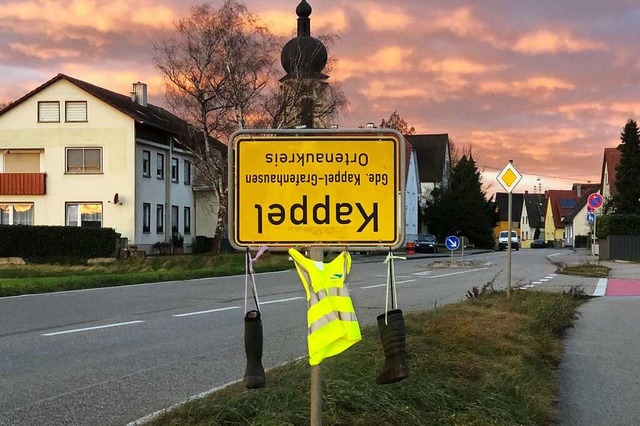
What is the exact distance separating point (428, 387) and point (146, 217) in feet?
125

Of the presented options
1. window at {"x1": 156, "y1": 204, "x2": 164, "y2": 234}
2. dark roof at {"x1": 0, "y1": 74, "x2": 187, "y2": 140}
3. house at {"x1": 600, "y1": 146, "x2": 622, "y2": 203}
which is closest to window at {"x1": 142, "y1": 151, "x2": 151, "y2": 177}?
dark roof at {"x1": 0, "y1": 74, "x2": 187, "y2": 140}

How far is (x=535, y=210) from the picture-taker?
145 meters

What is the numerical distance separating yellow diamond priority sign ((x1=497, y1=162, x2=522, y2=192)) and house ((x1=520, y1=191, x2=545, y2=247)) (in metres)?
122

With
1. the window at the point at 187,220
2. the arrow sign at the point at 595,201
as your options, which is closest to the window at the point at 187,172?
the window at the point at 187,220

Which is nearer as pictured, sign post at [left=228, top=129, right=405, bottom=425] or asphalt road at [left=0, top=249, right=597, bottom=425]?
sign post at [left=228, top=129, right=405, bottom=425]

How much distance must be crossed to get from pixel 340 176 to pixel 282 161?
0.30 metres

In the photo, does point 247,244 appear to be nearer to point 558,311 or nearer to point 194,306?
point 558,311

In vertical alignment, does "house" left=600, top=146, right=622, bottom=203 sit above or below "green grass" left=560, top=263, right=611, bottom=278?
above

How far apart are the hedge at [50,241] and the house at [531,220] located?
10725 centimetres

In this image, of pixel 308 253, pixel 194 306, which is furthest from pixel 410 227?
pixel 308 253

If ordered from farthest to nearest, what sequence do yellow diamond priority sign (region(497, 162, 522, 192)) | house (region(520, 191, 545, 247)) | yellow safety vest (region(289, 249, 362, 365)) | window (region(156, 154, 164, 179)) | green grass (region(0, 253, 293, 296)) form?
1. house (region(520, 191, 545, 247))
2. window (region(156, 154, 164, 179))
3. green grass (region(0, 253, 293, 296))
4. yellow diamond priority sign (region(497, 162, 522, 192))
5. yellow safety vest (region(289, 249, 362, 365))

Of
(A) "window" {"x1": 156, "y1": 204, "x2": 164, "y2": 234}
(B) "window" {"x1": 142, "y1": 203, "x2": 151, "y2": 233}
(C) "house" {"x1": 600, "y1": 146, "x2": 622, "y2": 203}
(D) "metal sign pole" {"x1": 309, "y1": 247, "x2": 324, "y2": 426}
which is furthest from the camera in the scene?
(C) "house" {"x1": 600, "y1": 146, "x2": 622, "y2": 203}

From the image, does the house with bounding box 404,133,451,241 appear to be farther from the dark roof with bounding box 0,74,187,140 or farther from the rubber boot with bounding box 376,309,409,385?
the rubber boot with bounding box 376,309,409,385

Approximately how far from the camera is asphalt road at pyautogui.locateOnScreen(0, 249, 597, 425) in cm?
648
